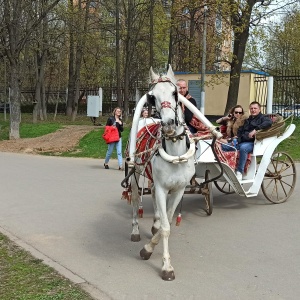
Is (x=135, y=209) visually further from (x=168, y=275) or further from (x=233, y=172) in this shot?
(x=233, y=172)

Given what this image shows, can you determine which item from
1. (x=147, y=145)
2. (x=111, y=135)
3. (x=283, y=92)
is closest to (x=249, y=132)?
(x=147, y=145)

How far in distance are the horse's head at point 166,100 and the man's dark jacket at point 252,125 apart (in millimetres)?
3769

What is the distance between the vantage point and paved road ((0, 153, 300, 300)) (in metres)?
4.71

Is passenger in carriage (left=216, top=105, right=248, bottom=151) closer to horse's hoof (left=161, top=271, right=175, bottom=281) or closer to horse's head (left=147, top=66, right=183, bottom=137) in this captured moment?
horse's head (left=147, top=66, right=183, bottom=137)

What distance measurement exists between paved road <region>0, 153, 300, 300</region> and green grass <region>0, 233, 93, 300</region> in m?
0.16

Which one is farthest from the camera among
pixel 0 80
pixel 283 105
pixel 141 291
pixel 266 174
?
pixel 0 80

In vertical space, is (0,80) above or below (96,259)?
above

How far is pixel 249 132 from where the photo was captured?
827 cm

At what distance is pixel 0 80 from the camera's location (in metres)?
39.1

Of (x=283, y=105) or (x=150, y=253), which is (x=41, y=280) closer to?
(x=150, y=253)

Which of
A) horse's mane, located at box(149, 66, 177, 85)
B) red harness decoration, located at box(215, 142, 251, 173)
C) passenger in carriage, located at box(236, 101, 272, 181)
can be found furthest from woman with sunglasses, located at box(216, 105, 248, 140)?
horse's mane, located at box(149, 66, 177, 85)

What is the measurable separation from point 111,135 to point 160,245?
768cm

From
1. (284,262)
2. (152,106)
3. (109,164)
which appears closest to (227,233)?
(284,262)

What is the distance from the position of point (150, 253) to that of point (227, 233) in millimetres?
1643
